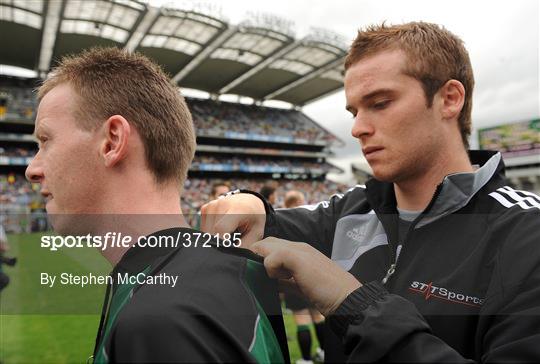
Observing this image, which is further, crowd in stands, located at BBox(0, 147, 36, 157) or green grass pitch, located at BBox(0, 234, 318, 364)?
crowd in stands, located at BBox(0, 147, 36, 157)

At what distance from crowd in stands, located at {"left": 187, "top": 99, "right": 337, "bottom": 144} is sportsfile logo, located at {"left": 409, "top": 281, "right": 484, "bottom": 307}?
3673cm

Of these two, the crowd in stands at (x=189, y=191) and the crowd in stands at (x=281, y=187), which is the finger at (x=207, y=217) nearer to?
the crowd in stands at (x=189, y=191)

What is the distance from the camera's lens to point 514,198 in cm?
160

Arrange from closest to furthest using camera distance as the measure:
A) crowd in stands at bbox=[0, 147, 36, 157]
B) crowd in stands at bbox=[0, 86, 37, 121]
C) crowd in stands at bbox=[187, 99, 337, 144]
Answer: crowd in stands at bbox=[0, 147, 36, 157], crowd in stands at bbox=[0, 86, 37, 121], crowd in stands at bbox=[187, 99, 337, 144]

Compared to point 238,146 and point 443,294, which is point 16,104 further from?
point 443,294

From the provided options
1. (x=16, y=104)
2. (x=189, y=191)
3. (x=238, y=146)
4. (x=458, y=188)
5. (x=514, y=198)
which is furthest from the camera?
(x=238, y=146)

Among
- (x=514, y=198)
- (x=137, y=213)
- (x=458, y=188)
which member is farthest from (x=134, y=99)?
(x=514, y=198)

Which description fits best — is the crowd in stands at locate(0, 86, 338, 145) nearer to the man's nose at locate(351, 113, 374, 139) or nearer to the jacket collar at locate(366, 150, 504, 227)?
the man's nose at locate(351, 113, 374, 139)

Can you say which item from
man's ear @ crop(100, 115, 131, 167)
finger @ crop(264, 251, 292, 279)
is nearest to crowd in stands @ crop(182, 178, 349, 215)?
man's ear @ crop(100, 115, 131, 167)

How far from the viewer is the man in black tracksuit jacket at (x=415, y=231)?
1171 mm

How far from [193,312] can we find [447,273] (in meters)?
1.04

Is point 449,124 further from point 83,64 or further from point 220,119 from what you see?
point 220,119

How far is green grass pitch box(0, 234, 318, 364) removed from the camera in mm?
5129

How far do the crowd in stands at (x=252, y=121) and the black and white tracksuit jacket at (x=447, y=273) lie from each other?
36.3 m
